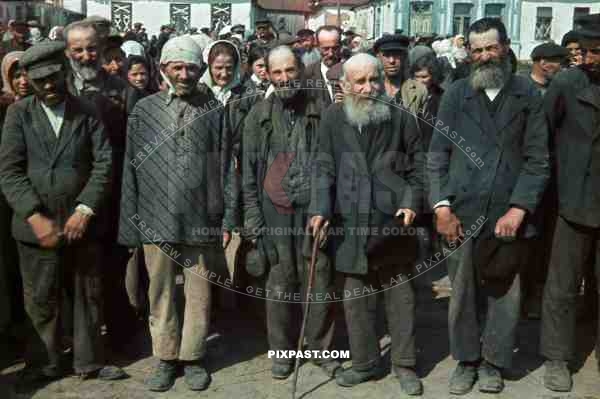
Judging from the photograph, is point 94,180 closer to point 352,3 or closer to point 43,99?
point 43,99

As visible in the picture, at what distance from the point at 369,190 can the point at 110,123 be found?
178cm

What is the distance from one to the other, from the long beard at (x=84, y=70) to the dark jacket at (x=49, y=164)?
0.66 m

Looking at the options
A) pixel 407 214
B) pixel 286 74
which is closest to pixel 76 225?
pixel 286 74

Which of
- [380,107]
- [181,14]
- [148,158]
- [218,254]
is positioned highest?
[181,14]

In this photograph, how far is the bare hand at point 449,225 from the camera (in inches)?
168

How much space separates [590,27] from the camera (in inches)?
168

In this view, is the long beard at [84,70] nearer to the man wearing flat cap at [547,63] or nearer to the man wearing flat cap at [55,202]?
the man wearing flat cap at [55,202]

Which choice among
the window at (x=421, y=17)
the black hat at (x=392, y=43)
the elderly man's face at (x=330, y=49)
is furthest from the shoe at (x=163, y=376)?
the window at (x=421, y=17)

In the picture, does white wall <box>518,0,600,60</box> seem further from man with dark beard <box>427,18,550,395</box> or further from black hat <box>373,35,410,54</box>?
man with dark beard <box>427,18,550,395</box>

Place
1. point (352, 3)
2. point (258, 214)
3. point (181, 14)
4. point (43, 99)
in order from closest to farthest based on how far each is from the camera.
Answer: point (43, 99) → point (258, 214) → point (181, 14) → point (352, 3)

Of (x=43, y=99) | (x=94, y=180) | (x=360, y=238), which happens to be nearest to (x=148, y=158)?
(x=94, y=180)

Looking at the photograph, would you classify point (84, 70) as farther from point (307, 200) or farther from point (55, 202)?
point (307, 200)

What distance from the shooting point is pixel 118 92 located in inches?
203

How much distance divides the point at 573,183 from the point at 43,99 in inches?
125
